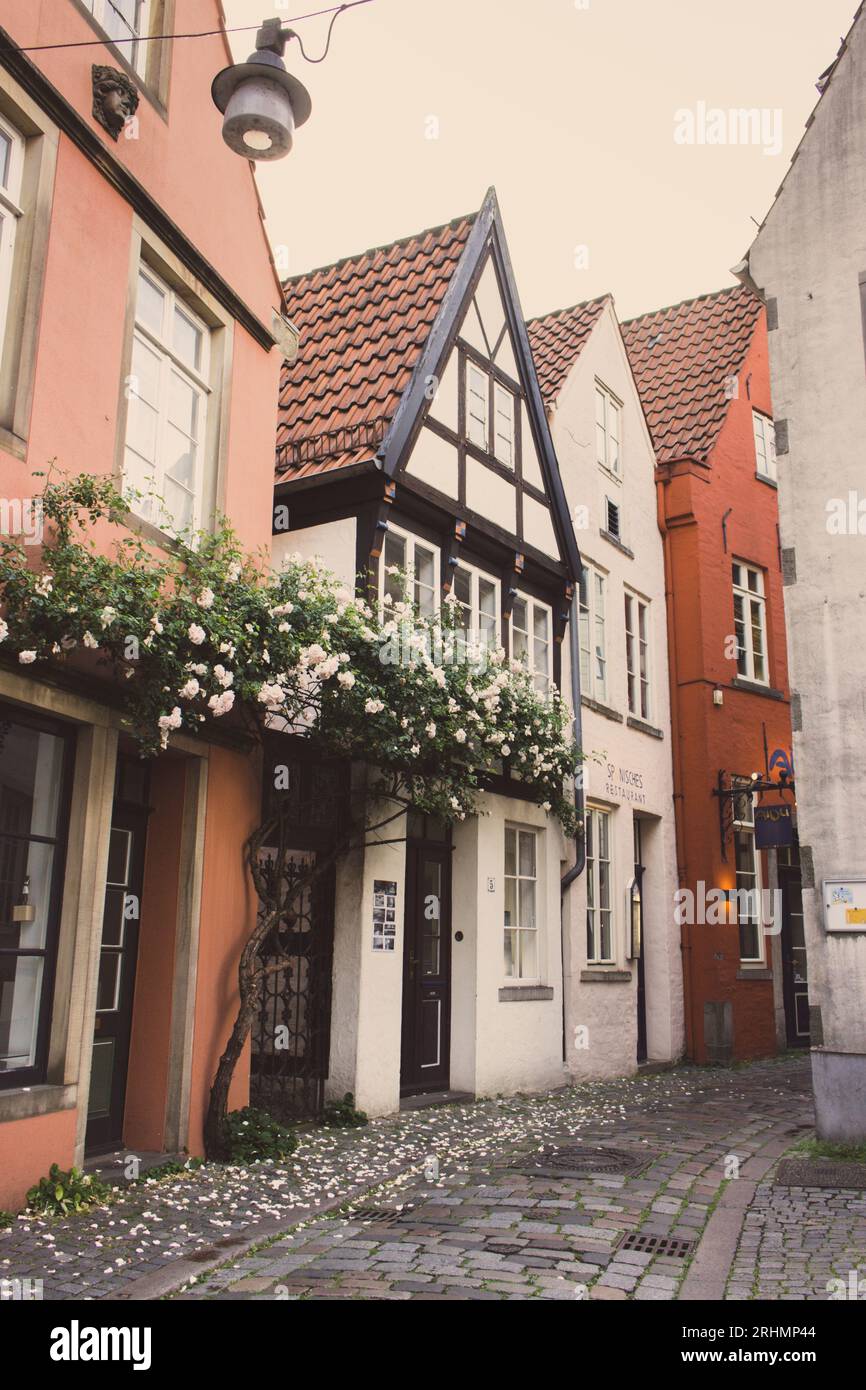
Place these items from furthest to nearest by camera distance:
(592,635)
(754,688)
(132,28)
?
(754,688) → (592,635) → (132,28)

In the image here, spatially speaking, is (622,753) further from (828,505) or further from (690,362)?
(690,362)

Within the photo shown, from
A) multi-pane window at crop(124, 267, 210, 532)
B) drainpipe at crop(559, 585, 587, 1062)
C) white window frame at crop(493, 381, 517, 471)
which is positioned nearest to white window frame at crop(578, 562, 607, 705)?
drainpipe at crop(559, 585, 587, 1062)

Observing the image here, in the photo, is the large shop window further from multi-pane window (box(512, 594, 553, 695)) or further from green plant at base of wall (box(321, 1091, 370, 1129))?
multi-pane window (box(512, 594, 553, 695))

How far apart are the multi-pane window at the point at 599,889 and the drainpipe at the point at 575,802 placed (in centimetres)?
42

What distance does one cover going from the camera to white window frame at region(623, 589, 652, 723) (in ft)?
53.8

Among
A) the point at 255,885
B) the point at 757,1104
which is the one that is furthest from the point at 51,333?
the point at 757,1104

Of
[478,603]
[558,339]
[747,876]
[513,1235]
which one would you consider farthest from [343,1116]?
[558,339]

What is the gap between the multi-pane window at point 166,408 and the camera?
817 centimetres

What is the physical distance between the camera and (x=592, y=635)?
15492mm

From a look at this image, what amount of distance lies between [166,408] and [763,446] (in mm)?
13333

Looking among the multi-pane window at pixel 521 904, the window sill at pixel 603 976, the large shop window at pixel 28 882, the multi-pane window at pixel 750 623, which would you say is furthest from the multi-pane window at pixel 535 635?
the large shop window at pixel 28 882

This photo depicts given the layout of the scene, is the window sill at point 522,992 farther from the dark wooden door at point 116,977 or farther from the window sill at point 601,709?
the dark wooden door at point 116,977

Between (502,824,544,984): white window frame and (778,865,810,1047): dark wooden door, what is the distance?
578 centimetres

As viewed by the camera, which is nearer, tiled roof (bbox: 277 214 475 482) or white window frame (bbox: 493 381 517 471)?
tiled roof (bbox: 277 214 475 482)
